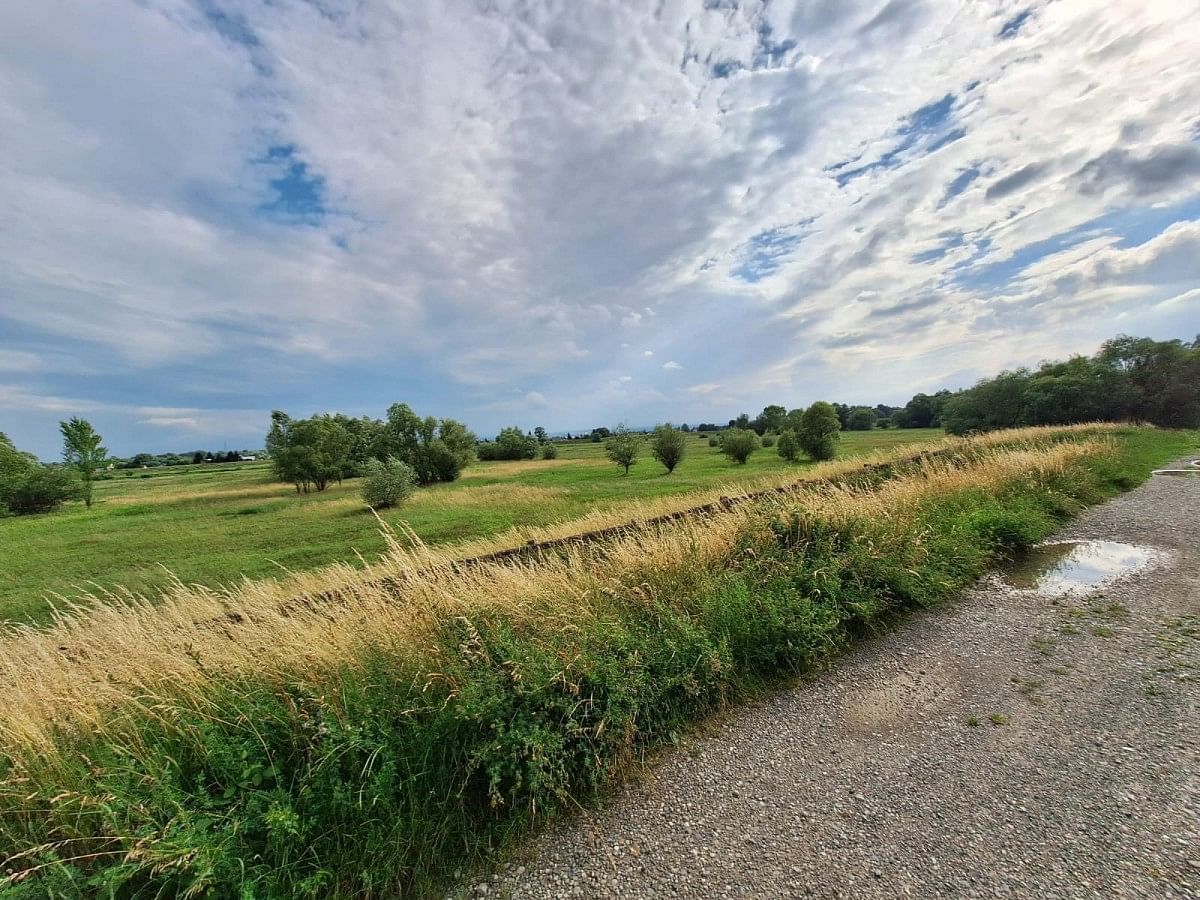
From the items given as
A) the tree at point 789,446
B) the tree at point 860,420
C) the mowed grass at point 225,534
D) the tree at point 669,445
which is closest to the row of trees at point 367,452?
the mowed grass at point 225,534

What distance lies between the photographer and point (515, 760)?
3264 mm

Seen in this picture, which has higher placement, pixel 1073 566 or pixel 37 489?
pixel 37 489

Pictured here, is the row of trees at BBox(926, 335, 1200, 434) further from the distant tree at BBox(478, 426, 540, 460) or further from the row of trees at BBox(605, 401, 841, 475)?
the distant tree at BBox(478, 426, 540, 460)

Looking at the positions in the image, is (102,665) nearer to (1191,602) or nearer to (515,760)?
(515,760)

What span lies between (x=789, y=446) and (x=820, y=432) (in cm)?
335

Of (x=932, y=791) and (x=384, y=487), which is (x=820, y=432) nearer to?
(x=384, y=487)

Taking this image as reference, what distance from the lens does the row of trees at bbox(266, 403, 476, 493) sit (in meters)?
46.9

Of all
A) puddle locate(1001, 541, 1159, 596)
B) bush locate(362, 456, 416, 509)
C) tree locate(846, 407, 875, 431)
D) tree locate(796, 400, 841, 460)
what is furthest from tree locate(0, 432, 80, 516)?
tree locate(846, 407, 875, 431)

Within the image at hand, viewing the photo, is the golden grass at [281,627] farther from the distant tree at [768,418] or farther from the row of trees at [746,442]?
the distant tree at [768,418]

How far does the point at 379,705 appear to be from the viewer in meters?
3.59

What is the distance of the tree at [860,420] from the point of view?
366 ft

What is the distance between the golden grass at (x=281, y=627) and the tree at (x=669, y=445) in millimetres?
37621

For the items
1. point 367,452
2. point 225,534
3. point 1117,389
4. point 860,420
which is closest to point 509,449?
point 367,452

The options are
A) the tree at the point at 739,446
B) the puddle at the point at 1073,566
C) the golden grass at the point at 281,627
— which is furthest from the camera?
the tree at the point at 739,446
